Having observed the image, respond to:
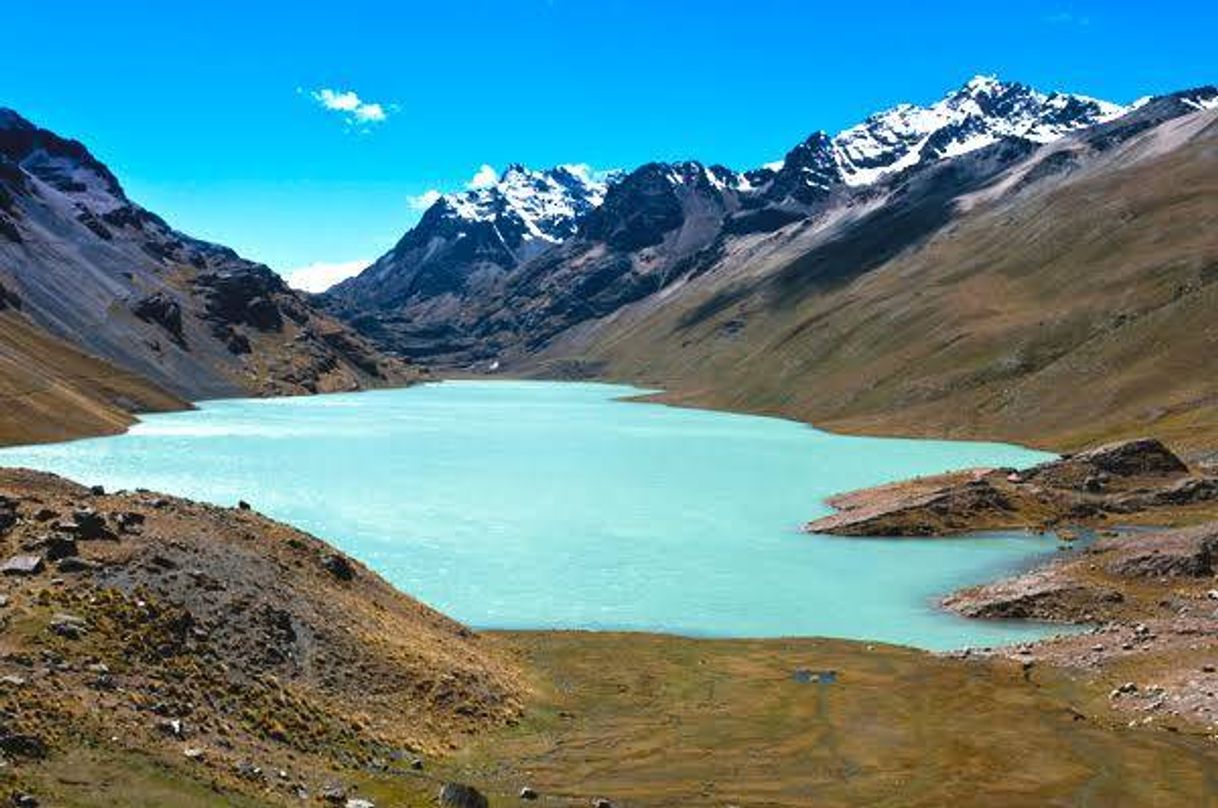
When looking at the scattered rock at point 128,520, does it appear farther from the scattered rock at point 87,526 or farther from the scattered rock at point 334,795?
the scattered rock at point 334,795

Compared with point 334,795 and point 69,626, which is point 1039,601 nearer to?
point 334,795

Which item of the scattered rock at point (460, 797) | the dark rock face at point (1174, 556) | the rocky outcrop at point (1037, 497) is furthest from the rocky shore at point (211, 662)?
the rocky outcrop at point (1037, 497)

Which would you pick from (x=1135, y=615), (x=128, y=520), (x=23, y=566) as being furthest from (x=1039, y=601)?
(x=23, y=566)

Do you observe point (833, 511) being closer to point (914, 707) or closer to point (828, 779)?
point (914, 707)

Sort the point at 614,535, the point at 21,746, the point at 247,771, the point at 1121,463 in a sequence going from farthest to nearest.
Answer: the point at 1121,463, the point at 614,535, the point at 247,771, the point at 21,746

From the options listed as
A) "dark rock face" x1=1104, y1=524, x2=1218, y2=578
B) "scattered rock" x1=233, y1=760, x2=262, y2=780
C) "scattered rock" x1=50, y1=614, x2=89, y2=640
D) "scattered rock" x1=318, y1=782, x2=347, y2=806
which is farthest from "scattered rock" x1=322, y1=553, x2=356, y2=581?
"dark rock face" x1=1104, y1=524, x2=1218, y2=578

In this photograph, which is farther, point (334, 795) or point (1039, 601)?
point (1039, 601)
